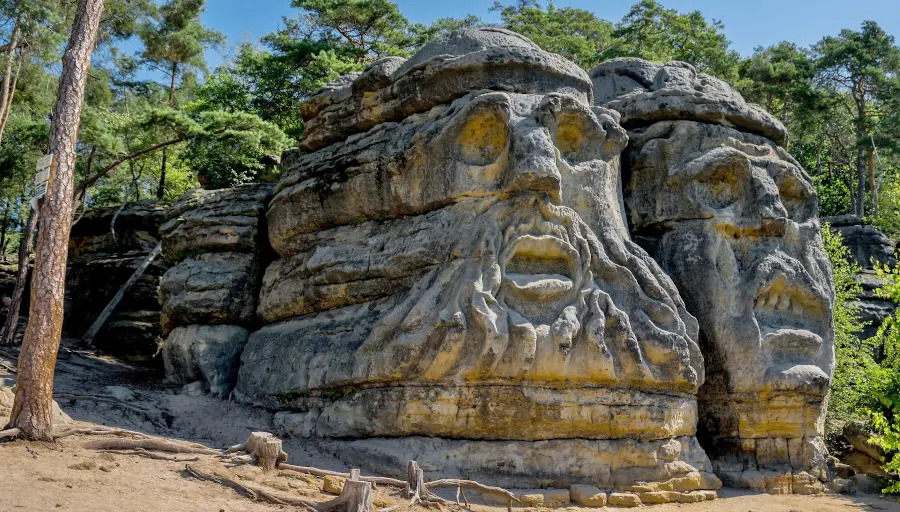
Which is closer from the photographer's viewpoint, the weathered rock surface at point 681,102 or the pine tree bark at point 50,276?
the pine tree bark at point 50,276

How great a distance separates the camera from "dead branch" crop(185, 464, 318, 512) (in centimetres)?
815

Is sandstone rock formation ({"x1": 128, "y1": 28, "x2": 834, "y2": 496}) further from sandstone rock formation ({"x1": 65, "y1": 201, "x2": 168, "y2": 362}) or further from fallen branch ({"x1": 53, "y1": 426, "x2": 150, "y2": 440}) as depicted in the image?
sandstone rock formation ({"x1": 65, "y1": 201, "x2": 168, "y2": 362})

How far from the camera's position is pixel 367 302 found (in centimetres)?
1228

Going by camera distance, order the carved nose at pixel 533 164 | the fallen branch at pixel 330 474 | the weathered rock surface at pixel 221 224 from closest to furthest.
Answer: the fallen branch at pixel 330 474
the carved nose at pixel 533 164
the weathered rock surface at pixel 221 224

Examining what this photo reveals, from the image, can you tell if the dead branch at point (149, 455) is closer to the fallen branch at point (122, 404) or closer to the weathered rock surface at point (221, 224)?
the fallen branch at point (122, 404)

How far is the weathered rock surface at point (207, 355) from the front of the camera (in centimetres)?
1392

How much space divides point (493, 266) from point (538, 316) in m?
0.98

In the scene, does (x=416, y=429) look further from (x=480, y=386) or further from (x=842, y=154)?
(x=842, y=154)

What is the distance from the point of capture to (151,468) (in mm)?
8820

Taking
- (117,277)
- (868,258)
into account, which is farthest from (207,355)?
(868,258)

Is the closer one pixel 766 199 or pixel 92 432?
pixel 92 432

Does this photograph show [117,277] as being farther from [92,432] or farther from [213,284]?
[92,432]

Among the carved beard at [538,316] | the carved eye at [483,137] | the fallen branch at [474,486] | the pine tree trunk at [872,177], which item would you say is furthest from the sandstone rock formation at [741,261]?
the pine tree trunk at [872,177]

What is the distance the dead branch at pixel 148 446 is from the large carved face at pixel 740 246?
8.13 metres
